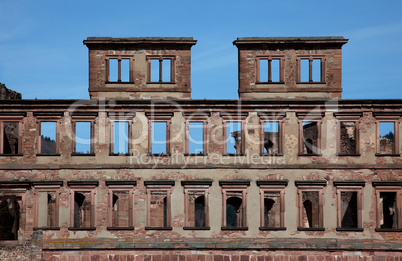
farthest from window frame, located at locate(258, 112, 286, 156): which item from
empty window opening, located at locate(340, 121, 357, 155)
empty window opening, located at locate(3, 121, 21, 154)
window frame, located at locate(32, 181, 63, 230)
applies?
empty window opening, located at locate(3, 121, 21, 154)

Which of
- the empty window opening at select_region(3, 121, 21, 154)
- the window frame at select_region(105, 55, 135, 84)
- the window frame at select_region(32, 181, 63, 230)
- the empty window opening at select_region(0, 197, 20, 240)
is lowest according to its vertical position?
the empty window opening at select_region(0, 197, 20, 240)

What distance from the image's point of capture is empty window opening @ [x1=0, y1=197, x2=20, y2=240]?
3672 cm

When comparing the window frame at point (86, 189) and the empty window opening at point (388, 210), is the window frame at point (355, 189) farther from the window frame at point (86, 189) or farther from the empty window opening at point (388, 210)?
the window frame at point (86, 189)

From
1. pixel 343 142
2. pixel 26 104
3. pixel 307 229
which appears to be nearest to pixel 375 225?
pixel 307 229

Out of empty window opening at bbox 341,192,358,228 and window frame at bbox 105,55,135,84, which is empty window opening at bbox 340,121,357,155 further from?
window frame at bbox 105,55,135,84

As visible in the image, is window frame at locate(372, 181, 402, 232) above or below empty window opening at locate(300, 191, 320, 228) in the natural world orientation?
above

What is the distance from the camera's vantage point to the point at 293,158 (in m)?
34.0

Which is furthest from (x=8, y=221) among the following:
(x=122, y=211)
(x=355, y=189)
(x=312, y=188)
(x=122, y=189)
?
(x=355, y=189)

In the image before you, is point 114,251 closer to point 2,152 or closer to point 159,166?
point 159,166

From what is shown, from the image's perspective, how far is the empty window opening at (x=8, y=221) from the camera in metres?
36.7

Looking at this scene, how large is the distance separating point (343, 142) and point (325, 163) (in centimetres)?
514

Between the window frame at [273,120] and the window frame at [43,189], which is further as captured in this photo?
Answer: the window frame at [273,120]

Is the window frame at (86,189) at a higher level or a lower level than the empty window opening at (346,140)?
lower

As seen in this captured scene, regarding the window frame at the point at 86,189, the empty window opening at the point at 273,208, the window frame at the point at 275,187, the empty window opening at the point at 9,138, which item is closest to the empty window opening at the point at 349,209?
the empty window opening at the point at 273,208
